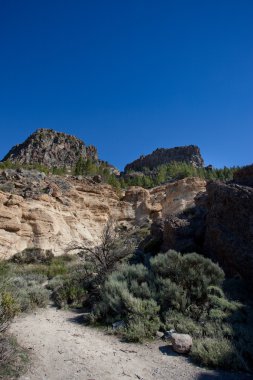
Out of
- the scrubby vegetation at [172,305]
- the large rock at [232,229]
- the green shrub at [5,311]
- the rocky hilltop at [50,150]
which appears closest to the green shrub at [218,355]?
the scrubby vegetation at [172,305]

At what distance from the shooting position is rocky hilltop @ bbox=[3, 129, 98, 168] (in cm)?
10656

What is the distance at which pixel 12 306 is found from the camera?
6652 millimetres

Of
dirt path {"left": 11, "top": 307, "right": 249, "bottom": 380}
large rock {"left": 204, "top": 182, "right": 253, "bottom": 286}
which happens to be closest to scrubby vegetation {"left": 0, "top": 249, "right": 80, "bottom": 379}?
dirt path {"left": 11, "top": 307, "right": 249, "bottom": 380}

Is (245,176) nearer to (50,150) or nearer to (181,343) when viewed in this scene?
(181,343)

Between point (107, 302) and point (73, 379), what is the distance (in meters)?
3.94

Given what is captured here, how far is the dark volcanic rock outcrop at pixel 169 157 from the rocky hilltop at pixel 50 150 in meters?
21.6

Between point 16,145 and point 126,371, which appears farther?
point 16,145

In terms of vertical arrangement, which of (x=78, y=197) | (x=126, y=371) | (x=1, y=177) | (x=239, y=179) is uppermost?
(x=1, y=177)

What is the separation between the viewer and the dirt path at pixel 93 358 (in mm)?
5273

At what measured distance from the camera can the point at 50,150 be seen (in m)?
112

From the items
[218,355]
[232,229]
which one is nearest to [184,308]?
[218,355]

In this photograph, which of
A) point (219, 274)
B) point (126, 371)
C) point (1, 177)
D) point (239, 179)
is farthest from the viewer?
point (1, 177)

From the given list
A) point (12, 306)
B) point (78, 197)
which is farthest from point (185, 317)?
point (78, 197)

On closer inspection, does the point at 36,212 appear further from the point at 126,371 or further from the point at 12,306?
the point at 126,371
